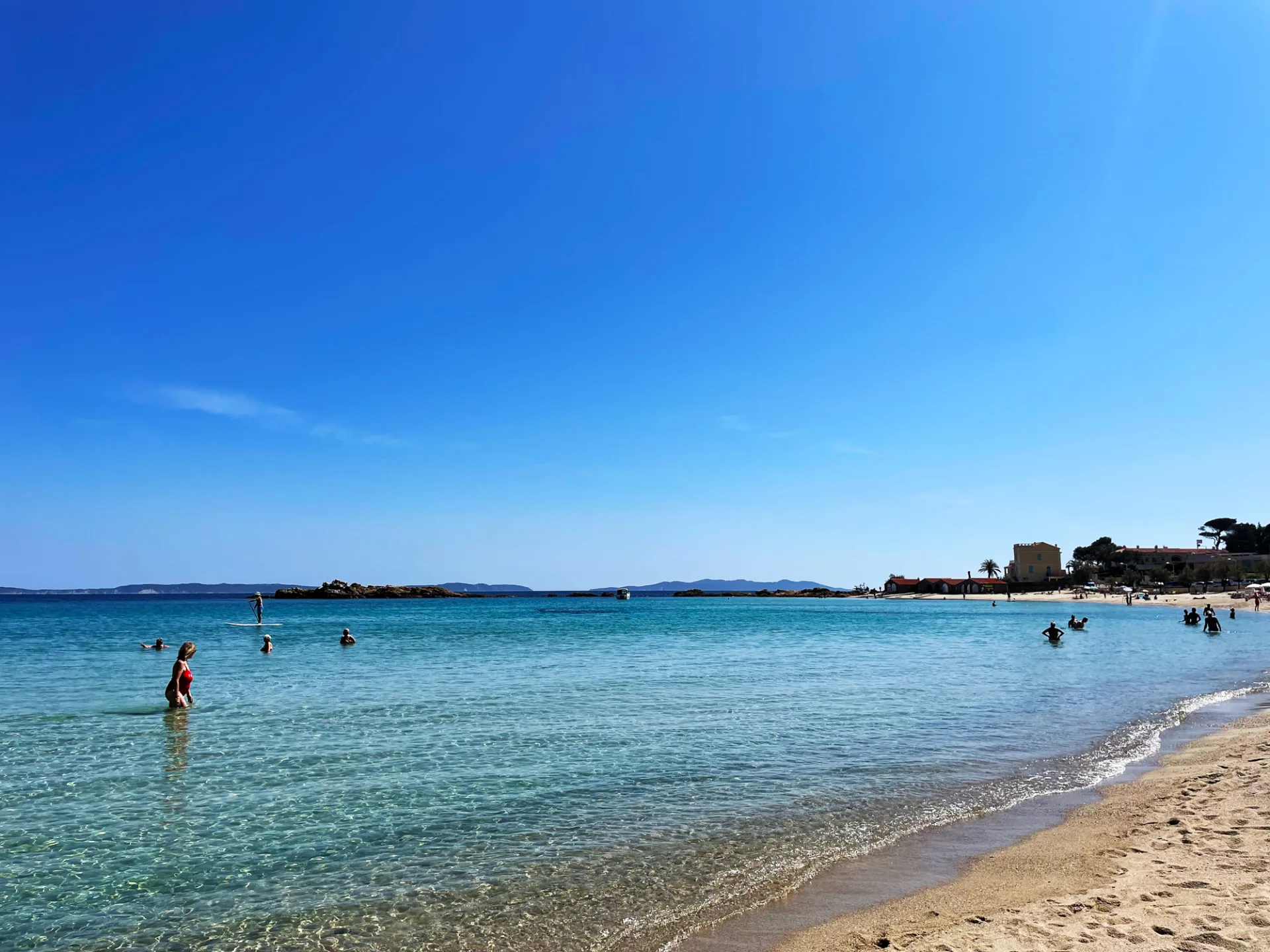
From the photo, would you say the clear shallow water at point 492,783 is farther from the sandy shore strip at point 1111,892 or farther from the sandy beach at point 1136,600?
the sandy beach at point 1136,600

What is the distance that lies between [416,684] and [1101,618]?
68.6m

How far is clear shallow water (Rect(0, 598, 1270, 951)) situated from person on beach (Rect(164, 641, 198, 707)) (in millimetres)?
732

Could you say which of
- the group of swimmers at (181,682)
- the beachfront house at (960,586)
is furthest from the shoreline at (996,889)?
the beachfront house at (960,586)

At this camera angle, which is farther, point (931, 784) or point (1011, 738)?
point (1011, 738)

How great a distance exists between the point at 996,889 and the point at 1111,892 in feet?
3.22

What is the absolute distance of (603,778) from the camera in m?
11.8

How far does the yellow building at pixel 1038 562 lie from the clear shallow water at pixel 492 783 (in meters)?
147

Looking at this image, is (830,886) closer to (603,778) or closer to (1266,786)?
(603,778)

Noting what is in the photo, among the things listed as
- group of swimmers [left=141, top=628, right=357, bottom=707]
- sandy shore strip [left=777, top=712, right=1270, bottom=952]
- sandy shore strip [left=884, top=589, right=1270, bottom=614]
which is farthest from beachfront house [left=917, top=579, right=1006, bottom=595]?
sandy shore strip [left=777, top=712, right=1270, bottom=952]

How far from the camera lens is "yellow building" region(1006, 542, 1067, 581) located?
162 m

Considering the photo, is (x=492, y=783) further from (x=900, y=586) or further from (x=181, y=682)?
(x=900, y=586)

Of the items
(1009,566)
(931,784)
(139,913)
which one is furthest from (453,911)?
(1009,566)

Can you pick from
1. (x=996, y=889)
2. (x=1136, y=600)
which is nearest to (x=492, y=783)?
(x=996, y=889)

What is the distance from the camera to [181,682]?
18609mm
